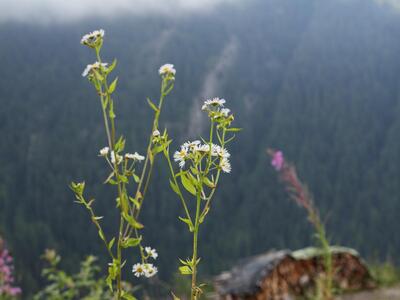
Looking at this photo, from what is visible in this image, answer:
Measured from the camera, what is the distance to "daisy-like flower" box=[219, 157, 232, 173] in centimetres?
194

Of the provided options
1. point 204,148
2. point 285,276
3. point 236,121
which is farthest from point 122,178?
point 236,121

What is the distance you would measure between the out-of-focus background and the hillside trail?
88635mm

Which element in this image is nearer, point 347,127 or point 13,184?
point 13,184

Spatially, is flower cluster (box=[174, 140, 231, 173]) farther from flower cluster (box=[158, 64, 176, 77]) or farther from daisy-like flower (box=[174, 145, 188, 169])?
flower cluster (box=[158, 64, 176, 77])

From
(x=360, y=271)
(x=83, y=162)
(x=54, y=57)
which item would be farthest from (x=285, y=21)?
(x=360, y=271)

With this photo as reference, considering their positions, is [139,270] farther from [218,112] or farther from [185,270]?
[218,112]

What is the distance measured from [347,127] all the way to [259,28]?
48.8 m

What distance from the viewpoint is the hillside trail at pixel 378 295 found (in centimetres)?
754

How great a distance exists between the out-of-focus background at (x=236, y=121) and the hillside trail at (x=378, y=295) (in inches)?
3490

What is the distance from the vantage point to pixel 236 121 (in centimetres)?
16275

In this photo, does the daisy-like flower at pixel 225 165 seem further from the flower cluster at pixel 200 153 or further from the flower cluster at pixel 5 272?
the flower cluster at pixel 5 272

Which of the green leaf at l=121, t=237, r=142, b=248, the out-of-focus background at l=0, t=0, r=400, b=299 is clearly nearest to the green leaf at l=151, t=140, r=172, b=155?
the green leaf at l=121, t=237, r=142, b=248

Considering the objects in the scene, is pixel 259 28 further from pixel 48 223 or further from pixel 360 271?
pixel 360 271

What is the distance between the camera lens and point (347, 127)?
158 m
